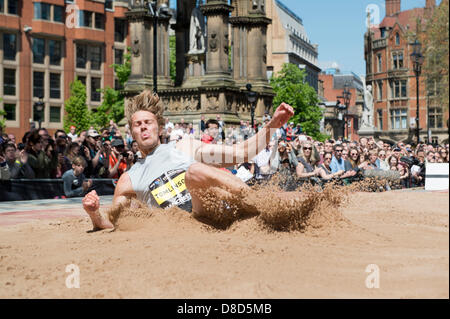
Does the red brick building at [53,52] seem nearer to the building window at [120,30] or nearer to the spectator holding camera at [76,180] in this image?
the building window at [120,30]

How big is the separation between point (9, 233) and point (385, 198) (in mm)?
4429

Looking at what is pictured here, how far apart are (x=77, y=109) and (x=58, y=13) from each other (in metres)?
11.1

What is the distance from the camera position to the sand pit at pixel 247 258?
3.17 m

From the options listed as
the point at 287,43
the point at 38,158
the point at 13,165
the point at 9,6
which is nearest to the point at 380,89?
the point at 287,43

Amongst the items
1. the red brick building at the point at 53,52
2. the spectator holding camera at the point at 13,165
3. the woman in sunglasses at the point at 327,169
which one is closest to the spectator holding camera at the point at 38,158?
the spectator holding camera at the point at 13,165

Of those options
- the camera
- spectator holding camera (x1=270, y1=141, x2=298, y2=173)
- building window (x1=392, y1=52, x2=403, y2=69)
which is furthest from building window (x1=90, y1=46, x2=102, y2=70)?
spectator holding camera (x1=270, y1=141, x2=298, y2=173)

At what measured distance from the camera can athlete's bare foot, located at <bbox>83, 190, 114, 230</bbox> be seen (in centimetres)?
625

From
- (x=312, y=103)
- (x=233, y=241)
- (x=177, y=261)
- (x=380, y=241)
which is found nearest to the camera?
(x=177, y=261)

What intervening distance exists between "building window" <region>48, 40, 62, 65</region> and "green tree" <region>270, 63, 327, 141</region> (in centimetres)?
2573

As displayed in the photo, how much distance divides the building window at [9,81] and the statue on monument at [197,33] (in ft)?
129

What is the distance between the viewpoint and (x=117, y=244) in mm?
5355
